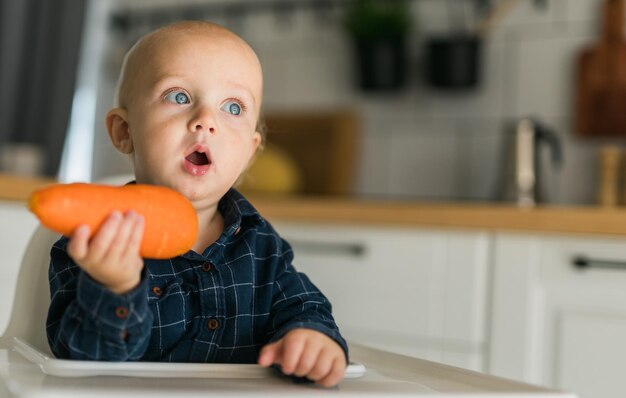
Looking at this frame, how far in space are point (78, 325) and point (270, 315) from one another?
241 millimetres

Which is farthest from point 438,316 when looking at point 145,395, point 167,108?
point 145,395

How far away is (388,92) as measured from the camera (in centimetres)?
233

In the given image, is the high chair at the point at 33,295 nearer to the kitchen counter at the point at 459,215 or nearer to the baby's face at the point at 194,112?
the baby's face at the point at 194,112

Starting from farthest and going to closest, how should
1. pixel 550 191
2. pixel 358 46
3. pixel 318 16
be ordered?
pixel 318 16 → pixel 358 46 → pixel 550 191

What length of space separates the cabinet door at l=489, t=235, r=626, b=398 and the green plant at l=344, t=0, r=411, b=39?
2.56 ft

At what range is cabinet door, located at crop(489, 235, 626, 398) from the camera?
1.58 metres

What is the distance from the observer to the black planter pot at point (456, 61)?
2152 millimetres

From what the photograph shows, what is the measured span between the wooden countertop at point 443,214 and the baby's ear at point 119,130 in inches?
34.8

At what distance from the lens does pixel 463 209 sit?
1711 millimetres

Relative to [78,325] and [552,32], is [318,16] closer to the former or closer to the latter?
[552,32]

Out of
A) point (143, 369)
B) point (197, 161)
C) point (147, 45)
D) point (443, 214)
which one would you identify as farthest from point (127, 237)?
point (443, 214)

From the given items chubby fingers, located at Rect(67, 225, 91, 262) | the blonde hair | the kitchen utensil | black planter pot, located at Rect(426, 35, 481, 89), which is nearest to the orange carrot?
chubby fingers, located at Rect(67, 225, 91, 262)

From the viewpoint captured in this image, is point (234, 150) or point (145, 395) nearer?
point (145, 395)

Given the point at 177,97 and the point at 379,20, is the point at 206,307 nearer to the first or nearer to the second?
the point at 177,97
